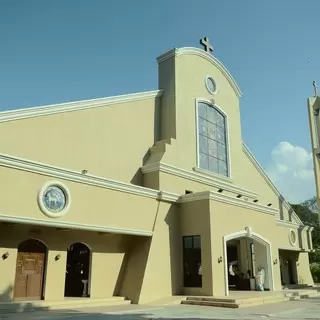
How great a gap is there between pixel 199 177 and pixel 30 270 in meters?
9.71

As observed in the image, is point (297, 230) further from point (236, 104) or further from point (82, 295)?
point (82, 295)

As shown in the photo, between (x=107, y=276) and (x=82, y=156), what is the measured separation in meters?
4.86

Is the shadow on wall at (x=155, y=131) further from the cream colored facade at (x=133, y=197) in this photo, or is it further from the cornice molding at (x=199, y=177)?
the cornice molding at (x=199, y=177)

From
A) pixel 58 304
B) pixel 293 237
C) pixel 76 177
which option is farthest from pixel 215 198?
pixel 293 237

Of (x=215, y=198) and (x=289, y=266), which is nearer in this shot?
(x=215, y=198)

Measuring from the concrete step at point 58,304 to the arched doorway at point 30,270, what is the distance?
24.0 inches

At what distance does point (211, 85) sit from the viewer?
75.3 feet

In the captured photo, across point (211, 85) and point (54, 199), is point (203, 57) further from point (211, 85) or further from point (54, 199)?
point (54, 199)

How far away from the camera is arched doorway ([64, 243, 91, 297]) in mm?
15121

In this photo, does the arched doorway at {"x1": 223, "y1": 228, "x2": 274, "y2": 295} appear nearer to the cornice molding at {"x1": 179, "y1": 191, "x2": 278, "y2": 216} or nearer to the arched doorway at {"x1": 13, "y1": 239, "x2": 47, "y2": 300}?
the cornice molding at {"x1": 179, "y1": 191, "x2": 278, "y2": 216}

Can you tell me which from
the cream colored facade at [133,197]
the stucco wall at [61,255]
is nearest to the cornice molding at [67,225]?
the cream colored facade at [133,197]

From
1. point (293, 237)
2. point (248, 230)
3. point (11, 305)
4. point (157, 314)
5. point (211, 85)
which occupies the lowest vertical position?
point (157, 314)

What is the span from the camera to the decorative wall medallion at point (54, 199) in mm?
12383

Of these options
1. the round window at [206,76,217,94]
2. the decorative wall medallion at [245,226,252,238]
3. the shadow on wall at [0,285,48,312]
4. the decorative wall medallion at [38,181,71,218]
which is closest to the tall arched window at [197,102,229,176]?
the round window at [206,76,217,94]
